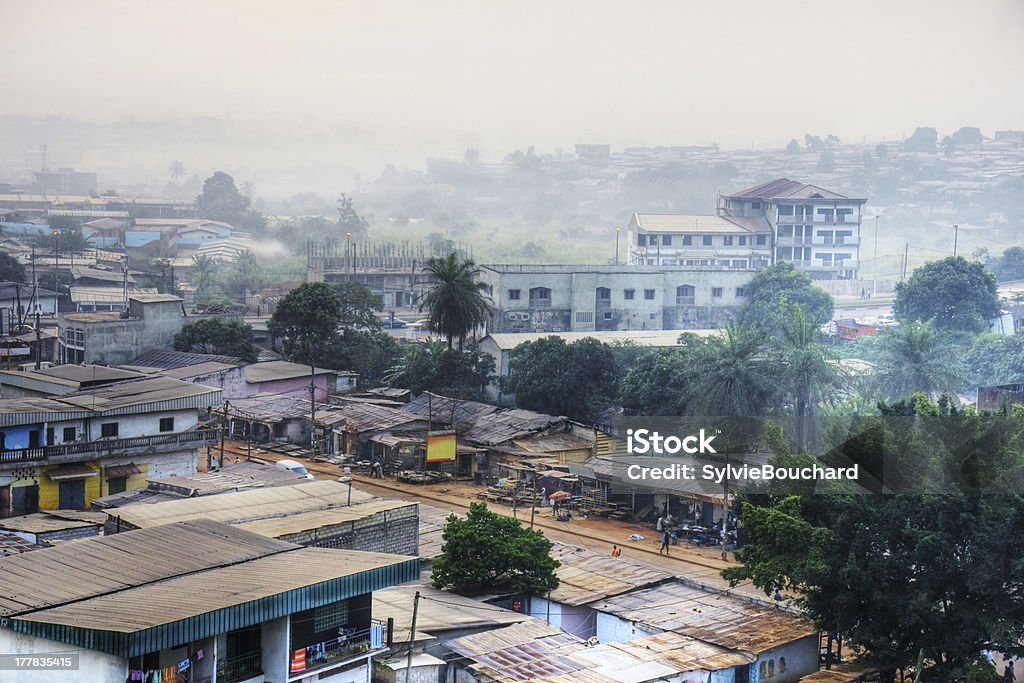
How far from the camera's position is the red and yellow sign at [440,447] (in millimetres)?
15906

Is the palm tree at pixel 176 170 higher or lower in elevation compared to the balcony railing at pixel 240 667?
higher

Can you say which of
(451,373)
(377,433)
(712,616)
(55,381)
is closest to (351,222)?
(451,373)

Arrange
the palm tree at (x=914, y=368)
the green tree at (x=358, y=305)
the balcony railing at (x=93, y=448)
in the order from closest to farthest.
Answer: the balcony railing at (x=93, y=448), the palm tree at (x=914, y=368), the green tree at (x=358, y=305)

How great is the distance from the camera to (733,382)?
15.7 meters

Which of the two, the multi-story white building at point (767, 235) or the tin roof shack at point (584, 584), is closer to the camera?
the tin roof shack at point (584, 584)

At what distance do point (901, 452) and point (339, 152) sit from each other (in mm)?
49013

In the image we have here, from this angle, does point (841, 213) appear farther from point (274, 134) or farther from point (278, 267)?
point (274, 134)

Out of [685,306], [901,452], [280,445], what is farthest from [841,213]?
[901,452]

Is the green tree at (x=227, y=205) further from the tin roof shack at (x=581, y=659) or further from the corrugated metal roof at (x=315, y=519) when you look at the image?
the tin roof shack at (x=581, y=659)

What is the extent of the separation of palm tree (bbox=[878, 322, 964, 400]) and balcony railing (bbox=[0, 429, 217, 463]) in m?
11.1

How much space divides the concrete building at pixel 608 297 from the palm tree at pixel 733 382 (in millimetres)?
8502

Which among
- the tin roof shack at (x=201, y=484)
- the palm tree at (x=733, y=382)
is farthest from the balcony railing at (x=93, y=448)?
the palm tree at (x=733, y=382)

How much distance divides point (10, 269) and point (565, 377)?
16850 millimetres

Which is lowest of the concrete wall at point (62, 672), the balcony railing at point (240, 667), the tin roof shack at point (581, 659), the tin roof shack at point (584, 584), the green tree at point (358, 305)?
the tin roof shack at point (584, 584)
